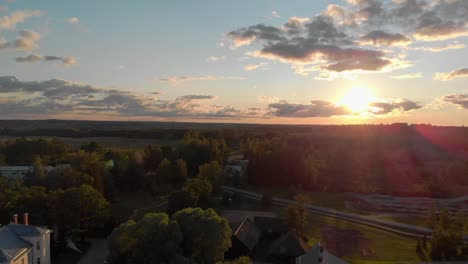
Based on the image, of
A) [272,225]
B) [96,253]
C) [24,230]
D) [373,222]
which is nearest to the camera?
[24,230]

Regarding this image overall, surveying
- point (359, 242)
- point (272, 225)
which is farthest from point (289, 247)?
point (359, 242)

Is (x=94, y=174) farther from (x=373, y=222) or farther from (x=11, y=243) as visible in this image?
(x=373, y=222)

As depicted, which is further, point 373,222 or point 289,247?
point 373,222

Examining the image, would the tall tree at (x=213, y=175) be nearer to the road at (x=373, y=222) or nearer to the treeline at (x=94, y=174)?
the treeline at (x=94, y=174)

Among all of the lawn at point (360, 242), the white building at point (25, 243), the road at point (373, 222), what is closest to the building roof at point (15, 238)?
the white building at point (25, 243)

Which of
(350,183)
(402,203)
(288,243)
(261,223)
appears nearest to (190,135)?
(350,183)

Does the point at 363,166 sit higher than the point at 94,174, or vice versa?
the point at 94,174

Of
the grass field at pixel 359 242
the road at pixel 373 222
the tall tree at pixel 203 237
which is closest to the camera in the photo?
the tall tree at pixel 203 237
